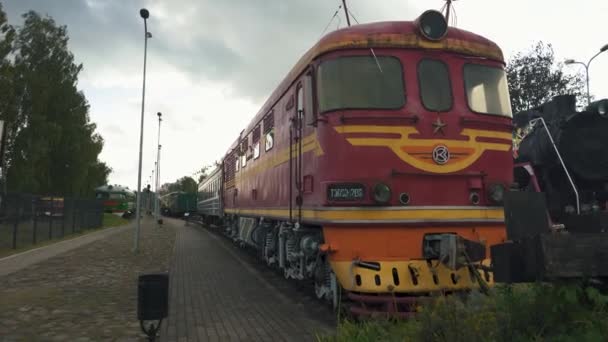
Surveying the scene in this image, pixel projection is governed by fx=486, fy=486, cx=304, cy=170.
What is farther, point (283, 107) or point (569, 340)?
point (283, 107)

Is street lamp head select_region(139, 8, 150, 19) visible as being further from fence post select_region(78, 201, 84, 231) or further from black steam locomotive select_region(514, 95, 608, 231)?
fence post select_region(78, 201, 84, 231)

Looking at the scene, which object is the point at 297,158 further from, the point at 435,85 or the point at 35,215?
the point at 35,215

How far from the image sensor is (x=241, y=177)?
13.5 meters

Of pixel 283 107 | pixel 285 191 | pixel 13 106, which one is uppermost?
pixel 13 106

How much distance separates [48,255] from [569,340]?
1520 cm

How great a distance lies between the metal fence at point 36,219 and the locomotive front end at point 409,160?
13715 millimetres

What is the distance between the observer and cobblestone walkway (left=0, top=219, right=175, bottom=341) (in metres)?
6.23

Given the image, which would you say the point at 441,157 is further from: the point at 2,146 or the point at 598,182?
the point at 2,146

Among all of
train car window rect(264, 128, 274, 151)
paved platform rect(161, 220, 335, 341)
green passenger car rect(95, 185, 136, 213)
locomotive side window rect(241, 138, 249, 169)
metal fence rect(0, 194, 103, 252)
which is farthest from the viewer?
green passenger car rect(95, 185, 136, 213)

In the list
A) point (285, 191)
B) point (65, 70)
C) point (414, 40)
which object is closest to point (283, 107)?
point (285, 191)

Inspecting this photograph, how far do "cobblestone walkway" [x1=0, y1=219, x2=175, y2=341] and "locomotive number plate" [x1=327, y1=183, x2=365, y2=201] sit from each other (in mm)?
2945

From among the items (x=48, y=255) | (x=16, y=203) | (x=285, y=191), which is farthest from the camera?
(x=16, y=203)

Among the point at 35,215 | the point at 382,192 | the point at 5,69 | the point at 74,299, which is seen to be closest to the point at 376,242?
the point at 382,192

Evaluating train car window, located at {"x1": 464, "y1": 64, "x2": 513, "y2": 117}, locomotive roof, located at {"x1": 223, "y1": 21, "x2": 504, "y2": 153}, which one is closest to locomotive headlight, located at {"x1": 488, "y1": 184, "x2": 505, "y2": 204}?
train car window, located at {"x1": 464, "y1": 64, "x2": 513, "y2": 117}
